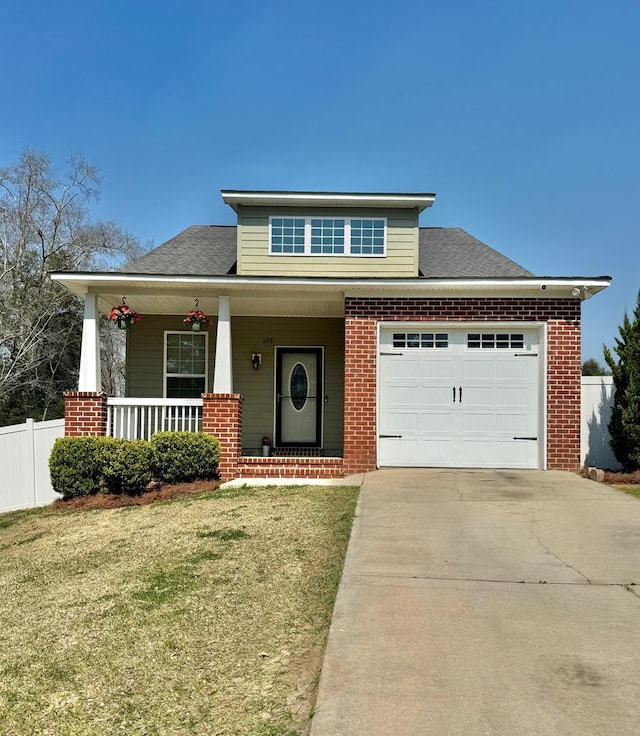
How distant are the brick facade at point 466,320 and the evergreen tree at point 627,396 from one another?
0.64 m

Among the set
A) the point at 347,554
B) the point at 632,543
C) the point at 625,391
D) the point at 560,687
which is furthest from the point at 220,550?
the point at 625,391

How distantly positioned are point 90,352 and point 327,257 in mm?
4326

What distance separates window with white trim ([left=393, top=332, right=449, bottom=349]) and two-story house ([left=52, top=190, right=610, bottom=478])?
0.02 meters

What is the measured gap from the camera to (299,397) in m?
12.5

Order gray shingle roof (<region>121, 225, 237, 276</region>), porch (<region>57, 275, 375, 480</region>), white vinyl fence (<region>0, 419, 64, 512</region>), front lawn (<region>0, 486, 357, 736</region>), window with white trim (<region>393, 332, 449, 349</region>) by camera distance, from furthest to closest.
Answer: porch (<region>57, 275, 375, 480</region>) < gray shingle roof (<region>121, 225, 237, 276</region>) < white vinyl fence (<region>0, 419, 64, 512</region>) < window with white trim (<region>393, 332, 449, 349</region>) < front lawn (<region>0, 486, 357, 736</region>)

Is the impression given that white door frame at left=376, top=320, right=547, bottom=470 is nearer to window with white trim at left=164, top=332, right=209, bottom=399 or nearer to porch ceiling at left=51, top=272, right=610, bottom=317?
porch ceiling at left=51, top=272, right=610, bottom=317

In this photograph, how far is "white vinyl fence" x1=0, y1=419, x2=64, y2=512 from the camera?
10.2 metres

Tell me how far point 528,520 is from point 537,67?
891cm

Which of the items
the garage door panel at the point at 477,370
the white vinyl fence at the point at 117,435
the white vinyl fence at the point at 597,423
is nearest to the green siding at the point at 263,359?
the white vinyl fence at the point at 117,435

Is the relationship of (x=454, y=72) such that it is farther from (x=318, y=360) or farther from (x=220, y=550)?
(x=220, y=550)

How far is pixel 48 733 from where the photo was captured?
270cm

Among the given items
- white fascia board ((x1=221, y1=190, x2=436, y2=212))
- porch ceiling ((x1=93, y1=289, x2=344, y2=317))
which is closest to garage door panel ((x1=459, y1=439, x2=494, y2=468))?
porch ceiling ((x1=93, y1=289, x2=344, y2=317))

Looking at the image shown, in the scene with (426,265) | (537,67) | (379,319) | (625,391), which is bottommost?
(625,391)

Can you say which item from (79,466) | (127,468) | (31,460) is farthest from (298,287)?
(31,460)
